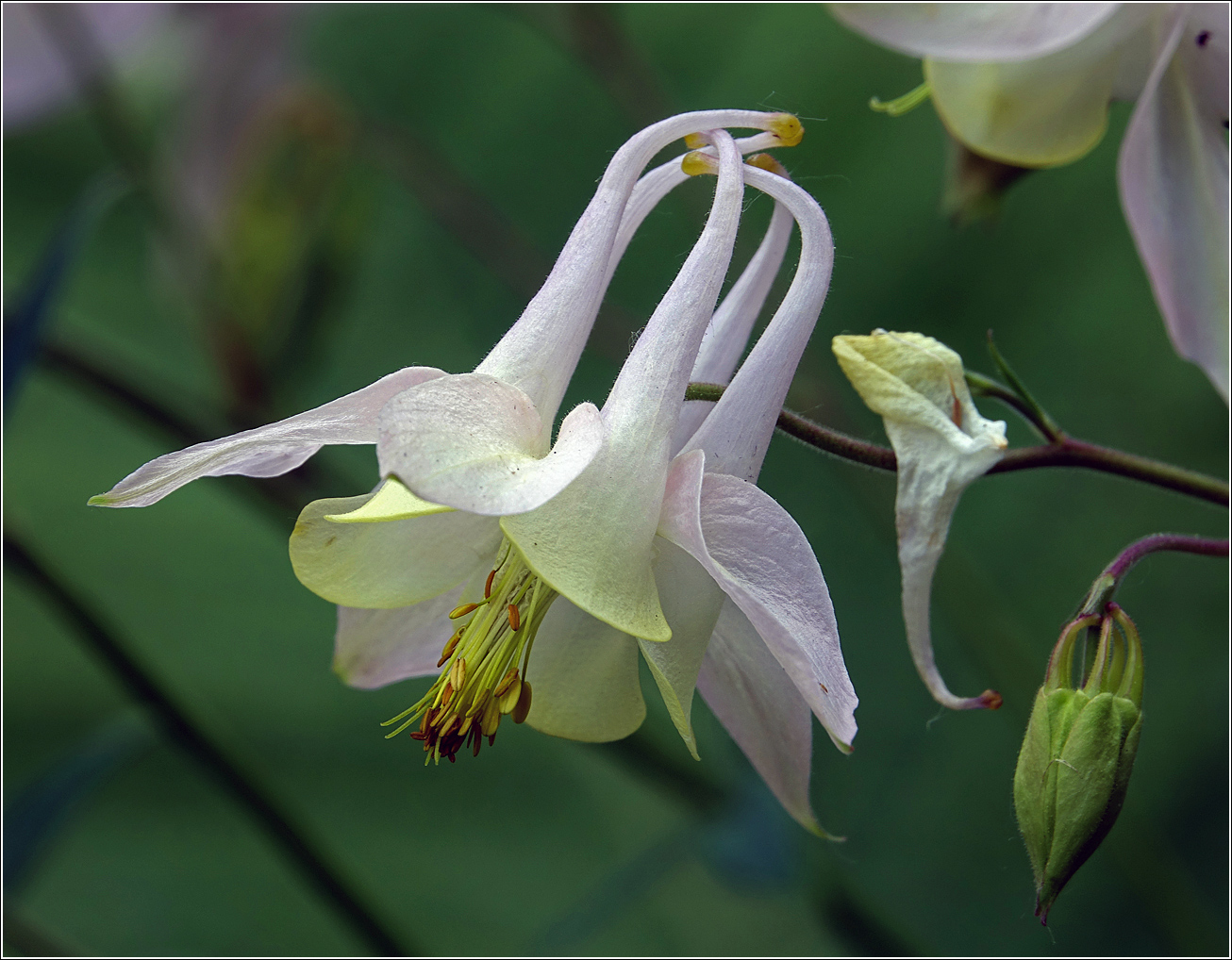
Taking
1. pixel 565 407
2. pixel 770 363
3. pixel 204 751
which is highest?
pixel 770 363

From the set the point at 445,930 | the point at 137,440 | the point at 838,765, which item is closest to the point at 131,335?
the point at 137,440

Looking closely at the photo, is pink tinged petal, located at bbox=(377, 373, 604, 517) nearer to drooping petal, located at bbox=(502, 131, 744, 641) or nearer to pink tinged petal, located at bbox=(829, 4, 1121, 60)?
drooping petal, located at bbox=(502, 131, 744, 641)

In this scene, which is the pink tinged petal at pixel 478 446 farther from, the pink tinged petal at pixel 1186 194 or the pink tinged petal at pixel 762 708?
the pink tinged petal at pixel 1186 194

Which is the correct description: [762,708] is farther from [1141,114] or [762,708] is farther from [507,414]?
[1141,114]

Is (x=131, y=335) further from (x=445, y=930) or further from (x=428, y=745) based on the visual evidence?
(x=428, y=745)

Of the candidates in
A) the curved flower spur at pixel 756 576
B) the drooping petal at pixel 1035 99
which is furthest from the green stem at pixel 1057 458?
the drooping petal at pixel 1035 99

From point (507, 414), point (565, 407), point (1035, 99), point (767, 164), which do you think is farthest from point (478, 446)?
point (565, 407)
